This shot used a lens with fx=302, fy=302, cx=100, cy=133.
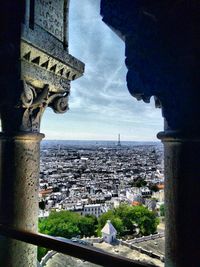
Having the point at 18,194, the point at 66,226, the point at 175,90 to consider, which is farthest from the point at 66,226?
the point at 175,90

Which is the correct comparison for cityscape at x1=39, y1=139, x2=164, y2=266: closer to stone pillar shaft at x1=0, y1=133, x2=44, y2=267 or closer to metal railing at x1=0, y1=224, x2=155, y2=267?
stone pillar shaft at x1=0, y1=133, x2=44, y2=267

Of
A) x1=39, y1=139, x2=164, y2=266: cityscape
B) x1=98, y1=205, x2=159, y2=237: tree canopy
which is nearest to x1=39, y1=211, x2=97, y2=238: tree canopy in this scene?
x1=39, y1=139, x2=164, y2=266: cityscape

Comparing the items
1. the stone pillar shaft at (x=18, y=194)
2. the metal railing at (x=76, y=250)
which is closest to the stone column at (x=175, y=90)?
the metal railing at (x=76, y=250)

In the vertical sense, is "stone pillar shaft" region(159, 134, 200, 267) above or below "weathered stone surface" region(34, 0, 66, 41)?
below

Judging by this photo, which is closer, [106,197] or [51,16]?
[51,16]

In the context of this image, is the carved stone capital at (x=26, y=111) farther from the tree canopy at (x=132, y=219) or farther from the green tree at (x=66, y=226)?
the tree canopy at (x=132, y=219)

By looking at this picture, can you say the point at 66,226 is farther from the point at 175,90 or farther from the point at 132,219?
the point at 175,90
